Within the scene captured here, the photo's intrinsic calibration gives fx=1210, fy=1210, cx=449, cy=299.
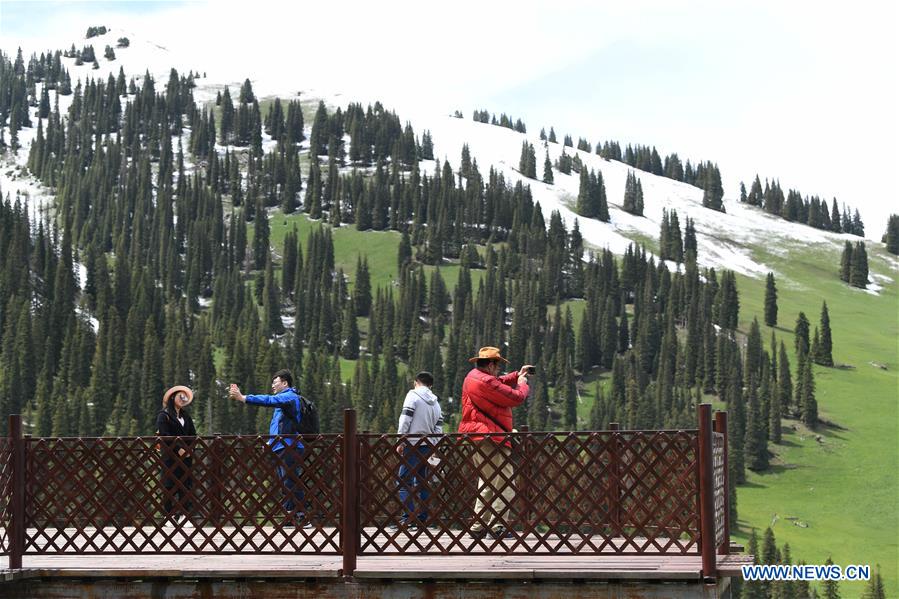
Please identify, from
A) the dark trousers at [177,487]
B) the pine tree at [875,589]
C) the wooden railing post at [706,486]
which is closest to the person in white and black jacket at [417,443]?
the dark trousers at [177,487]

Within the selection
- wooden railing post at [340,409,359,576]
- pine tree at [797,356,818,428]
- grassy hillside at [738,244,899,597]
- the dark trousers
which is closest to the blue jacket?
the dark trousers

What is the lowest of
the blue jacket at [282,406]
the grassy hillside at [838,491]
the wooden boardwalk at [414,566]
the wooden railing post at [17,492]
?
the grassy hillside at [838,491]

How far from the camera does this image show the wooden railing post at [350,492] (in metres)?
15.2

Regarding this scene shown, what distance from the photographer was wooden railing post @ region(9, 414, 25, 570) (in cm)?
1616

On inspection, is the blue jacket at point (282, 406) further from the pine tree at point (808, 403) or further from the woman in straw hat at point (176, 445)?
the pine tree at point (808, 403)

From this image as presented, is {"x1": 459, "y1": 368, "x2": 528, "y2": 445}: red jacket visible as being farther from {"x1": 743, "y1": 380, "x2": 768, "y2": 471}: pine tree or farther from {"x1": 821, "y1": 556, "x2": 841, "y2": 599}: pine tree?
{"x1": 743, "y1": 380, "x2": 768, "y2": 471}: pine tree

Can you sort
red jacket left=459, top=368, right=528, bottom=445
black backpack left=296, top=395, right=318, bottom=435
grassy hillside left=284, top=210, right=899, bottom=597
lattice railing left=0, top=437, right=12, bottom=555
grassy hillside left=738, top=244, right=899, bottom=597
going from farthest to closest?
grassy hillside left=284, top=210, right=899, bottom=597 → grassy hillside left=738, top=244, right=899, bottom=597 → black backpack left=296, top=395, right=318, bottom=435 → red jacket left=459, top=368, right=528, bottom=445 → lattice railing left=0, top=437, right=12, bottom=555

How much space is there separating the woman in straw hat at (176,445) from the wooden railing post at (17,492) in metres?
1.88

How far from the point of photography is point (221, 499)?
1580cm

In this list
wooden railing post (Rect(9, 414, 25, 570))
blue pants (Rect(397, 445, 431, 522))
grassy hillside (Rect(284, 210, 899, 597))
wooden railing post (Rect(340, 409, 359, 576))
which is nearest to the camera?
wooden railing post (Rect(340, 409, 359, 576))

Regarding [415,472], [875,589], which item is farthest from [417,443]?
[875,589]

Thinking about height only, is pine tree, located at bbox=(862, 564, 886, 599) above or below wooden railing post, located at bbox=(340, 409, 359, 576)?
below

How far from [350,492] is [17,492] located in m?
4.66

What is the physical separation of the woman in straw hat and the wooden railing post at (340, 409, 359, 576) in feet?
6.92
